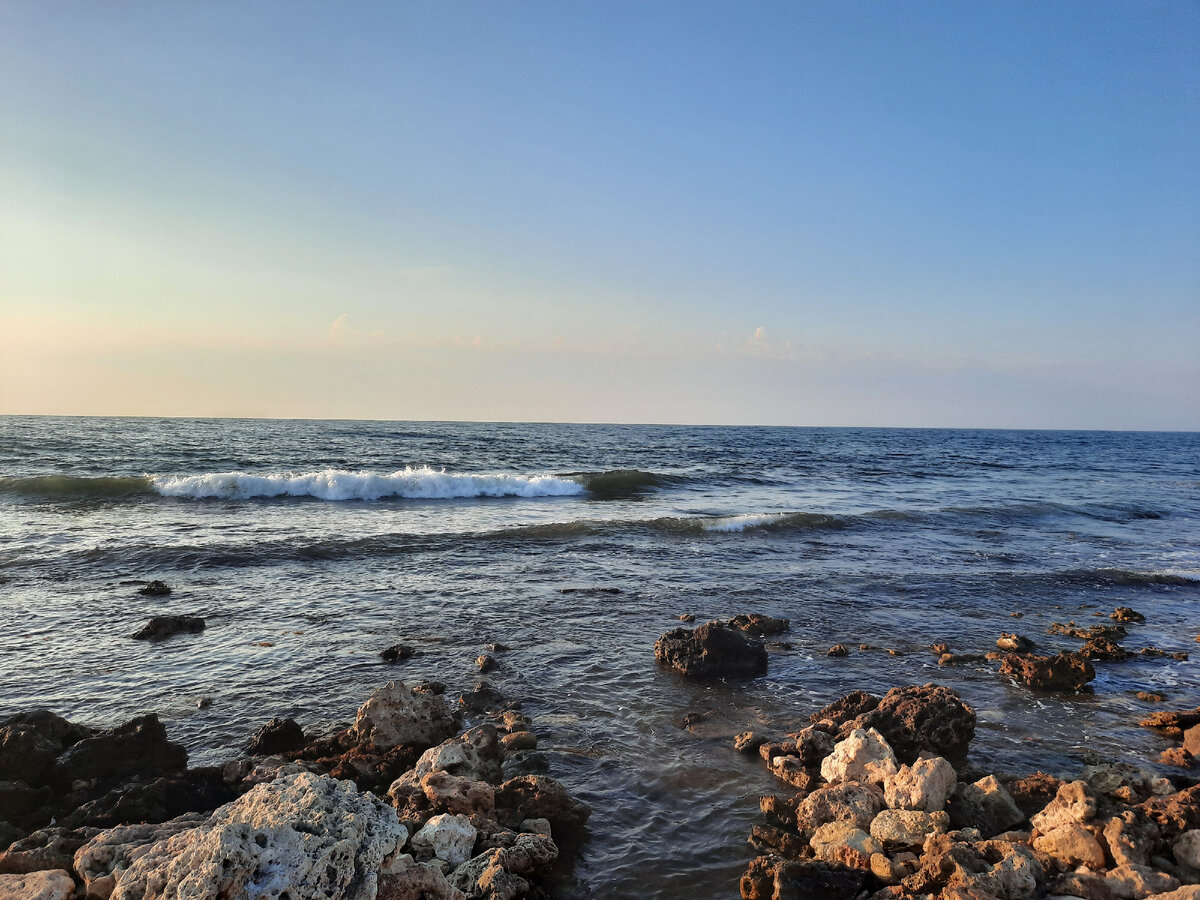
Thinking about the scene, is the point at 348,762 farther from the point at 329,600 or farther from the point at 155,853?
the point at 329,600

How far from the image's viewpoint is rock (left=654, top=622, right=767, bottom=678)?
28.2ft

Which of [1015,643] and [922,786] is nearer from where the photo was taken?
[922,786]

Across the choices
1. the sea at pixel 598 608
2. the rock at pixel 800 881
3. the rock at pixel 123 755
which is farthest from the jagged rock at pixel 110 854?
the rock at pixel 800 881

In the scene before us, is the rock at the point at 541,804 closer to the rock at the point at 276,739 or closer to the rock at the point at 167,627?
the rock at the point at 276,739

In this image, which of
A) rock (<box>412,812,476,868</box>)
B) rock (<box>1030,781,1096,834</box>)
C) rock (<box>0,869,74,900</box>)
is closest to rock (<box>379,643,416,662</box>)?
rock (<box>412,812,476,868</box>)

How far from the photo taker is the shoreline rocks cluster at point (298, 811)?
320 cm

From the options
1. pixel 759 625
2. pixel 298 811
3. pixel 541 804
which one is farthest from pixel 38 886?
pixel 759 625

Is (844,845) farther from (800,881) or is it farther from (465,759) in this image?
(465,759)

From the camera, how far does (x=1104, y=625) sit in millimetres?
11383

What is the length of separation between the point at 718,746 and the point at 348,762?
3.48m

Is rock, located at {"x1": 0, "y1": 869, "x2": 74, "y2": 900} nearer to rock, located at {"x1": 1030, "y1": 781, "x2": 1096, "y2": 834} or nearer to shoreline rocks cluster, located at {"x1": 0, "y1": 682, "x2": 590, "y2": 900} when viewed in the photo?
shoreline rocks cluster, located at {"x1": 0, "y1": 682, "x2": 590, "y2": 900}

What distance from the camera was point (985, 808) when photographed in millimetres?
5207

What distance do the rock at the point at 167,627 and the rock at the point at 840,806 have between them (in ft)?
29.0

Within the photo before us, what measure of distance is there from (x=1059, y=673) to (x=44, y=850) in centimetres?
1009
